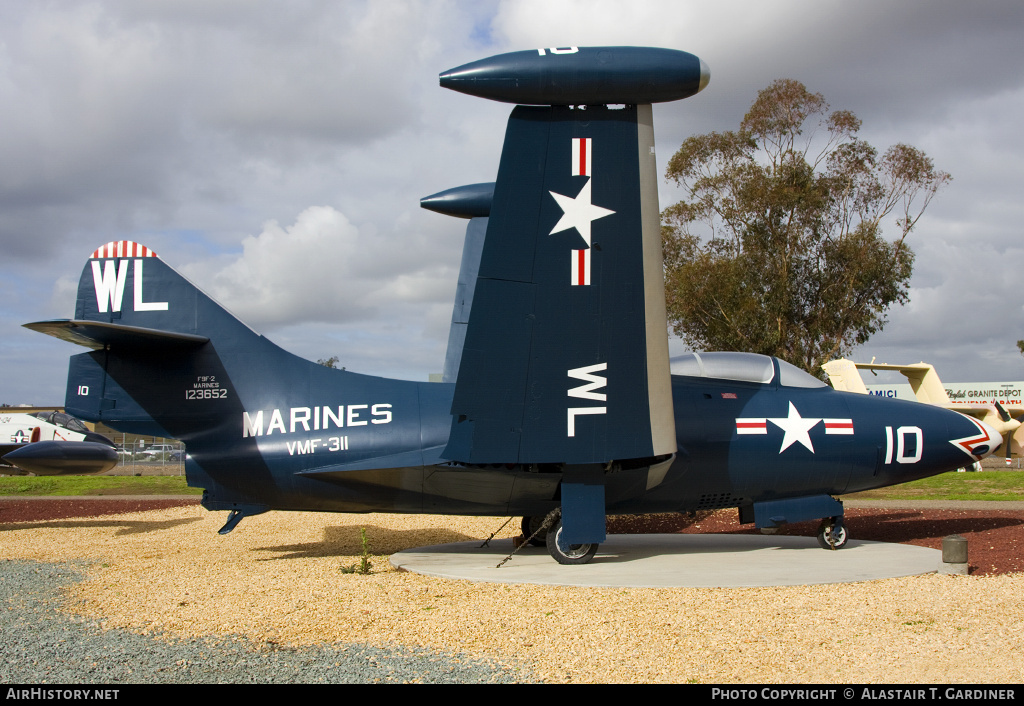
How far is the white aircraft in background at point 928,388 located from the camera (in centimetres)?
2020

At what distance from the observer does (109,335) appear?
9.71 metres

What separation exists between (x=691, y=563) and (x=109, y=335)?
8180 mm

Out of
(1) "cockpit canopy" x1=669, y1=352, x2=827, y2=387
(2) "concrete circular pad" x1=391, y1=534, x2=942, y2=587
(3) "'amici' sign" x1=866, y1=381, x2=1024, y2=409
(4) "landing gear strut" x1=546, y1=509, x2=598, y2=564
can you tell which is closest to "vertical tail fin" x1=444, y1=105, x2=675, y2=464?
(4) "landing gear strut" x1=546, y1=509, x2=598, y2=564

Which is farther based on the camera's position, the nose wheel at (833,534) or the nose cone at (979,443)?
the nose cone at (979,443)

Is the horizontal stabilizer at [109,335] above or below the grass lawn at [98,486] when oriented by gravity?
above

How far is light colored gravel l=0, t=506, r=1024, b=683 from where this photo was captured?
5191 mm

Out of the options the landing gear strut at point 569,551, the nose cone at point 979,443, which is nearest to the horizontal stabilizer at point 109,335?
the landing gear strut at point 569,551

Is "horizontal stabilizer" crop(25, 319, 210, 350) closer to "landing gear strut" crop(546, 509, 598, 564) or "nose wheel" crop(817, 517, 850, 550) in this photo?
"landing gear strut" crop(546, 509, 598, 564)

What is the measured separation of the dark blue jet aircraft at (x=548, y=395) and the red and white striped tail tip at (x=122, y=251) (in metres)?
0.03

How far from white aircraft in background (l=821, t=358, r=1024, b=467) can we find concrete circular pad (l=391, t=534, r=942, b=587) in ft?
31.5

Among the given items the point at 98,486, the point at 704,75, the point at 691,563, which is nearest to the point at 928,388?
the point at 691,563

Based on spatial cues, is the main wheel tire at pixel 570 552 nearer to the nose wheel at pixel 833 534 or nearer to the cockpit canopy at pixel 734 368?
the cockpit canopy at pixel 734 368

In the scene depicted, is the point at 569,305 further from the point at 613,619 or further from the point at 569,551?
the point at 613,619
